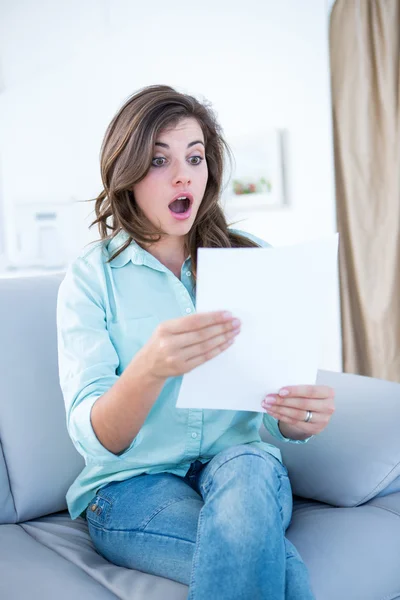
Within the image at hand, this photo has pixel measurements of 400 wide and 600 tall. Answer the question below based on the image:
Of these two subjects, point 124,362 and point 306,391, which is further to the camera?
point 124,362

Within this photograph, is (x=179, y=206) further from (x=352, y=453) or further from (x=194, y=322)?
(x=352, y=453)

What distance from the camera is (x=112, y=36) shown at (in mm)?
3818

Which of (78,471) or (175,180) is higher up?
(175,180)

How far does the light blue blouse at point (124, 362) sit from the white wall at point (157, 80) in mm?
2012

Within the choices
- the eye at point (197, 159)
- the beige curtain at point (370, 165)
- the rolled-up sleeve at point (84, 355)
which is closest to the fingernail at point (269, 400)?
the rolled-up sleeve at point (84, 355)

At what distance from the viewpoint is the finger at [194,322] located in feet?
3.11

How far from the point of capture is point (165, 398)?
4.14 ft

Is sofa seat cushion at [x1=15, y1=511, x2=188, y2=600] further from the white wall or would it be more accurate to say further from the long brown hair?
the white wall

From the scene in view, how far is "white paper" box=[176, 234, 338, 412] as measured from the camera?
0.99 metres

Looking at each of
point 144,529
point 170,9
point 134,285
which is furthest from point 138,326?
point 170,9

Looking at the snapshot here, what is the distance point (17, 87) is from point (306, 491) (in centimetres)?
332

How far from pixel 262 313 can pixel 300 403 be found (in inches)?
7.3

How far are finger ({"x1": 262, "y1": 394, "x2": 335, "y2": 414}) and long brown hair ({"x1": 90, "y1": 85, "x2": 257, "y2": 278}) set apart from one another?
0.40m

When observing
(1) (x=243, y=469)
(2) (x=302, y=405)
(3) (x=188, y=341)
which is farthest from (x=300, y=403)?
(3) (x=188, y=341)
